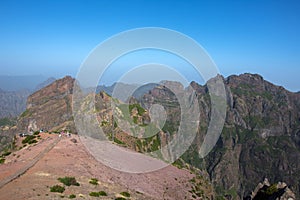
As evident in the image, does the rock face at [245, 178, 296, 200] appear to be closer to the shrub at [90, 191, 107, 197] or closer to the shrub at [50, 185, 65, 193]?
the shrub at [90, 191, 107, 197]

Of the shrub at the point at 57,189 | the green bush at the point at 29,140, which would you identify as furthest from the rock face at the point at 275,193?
the green bush at the point at 29,140

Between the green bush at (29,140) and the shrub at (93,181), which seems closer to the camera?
the shrub at (93,181)

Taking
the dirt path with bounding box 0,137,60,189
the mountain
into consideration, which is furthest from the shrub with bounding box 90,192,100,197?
the dirt path with bounding box 0,137,60,189

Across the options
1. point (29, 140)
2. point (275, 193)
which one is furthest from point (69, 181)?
point (29, 140)

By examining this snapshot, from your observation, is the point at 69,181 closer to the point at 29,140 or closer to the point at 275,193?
the point at 275,193

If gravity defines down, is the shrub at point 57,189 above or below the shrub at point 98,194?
above

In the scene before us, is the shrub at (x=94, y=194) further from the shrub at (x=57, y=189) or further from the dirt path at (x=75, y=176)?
the shrub at (x=57, y=189)

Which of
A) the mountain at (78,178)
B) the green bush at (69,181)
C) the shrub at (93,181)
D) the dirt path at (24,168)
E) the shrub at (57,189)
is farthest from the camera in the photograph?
the shrub at (93,181)

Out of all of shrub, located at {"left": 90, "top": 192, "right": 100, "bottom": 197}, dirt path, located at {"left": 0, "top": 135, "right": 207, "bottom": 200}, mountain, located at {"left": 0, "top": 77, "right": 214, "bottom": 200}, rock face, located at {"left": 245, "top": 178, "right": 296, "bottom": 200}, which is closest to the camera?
dirt path, located at {"left": 0, "top": 135, "right": 207, "bottom": 200}

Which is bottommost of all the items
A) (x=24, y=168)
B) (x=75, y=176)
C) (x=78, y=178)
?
(x=78, y=178)

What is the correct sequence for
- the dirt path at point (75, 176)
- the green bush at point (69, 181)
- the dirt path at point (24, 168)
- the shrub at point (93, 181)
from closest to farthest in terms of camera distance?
the dirt path at point (75, 176) → the green bush at point (69, 181) → the dirt path at point (24, 168) → the shrub at point (93, 181)

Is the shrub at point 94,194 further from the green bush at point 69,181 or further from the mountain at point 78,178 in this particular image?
the green bush at point 69,181

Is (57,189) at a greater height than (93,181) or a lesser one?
greater

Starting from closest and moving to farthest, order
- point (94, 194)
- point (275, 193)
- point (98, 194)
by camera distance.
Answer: point (94, 194), point (98, 194), point (275, 193)
